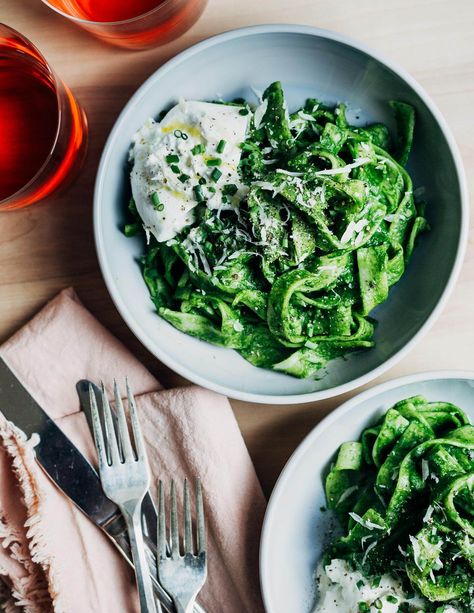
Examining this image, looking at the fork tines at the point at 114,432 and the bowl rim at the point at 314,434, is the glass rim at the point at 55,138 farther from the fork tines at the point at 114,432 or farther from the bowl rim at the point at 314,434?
the bowl rim at the point at 314,434

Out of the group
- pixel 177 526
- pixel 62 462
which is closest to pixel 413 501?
pixel 177 526

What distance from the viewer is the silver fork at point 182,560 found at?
6.68 ft

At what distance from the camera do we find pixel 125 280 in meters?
2.04

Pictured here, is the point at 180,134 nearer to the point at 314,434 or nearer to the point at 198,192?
the point at 198,192

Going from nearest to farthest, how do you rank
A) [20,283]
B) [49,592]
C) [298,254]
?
[298,254]
[49,592]
[20,283]

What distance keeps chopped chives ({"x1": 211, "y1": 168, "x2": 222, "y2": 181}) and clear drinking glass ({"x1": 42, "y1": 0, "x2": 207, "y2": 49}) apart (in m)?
0.45

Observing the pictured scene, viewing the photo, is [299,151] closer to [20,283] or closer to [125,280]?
[125,280]

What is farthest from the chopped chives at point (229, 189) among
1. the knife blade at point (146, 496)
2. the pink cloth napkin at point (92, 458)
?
the knife blade at point (146, 496)

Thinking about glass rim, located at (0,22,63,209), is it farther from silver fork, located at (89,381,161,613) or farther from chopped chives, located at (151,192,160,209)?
silver fork, located at (89,381,161,613)

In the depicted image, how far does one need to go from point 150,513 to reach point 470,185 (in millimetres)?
1470

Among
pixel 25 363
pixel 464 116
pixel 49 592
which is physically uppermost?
pixel 464 116

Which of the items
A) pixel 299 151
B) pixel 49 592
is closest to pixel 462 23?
pixel 299 151

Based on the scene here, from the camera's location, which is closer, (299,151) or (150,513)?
(299,151)

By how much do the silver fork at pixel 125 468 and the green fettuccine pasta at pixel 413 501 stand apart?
0.58 meters
